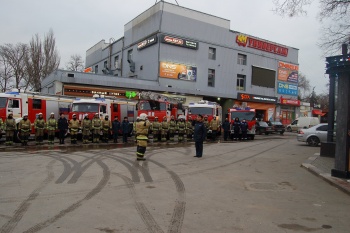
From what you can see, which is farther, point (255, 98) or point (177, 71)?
point (255, 98)

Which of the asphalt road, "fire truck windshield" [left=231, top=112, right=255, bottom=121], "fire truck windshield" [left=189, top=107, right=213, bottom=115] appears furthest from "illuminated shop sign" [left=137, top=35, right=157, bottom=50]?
the asphalt road

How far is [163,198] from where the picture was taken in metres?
6.70

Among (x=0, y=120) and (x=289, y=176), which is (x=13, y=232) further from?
(x=0, y=120)

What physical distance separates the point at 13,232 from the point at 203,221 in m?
2.87

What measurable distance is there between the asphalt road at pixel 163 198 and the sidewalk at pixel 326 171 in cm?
20

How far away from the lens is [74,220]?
16.9 ft

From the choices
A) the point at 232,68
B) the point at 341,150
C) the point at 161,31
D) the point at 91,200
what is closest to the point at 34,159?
the point at 91,200

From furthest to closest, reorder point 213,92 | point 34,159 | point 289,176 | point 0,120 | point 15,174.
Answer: point 213,92 → point 0,120 → point 34,159 → point 289,176 → point 15,174

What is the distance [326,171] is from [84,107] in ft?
47.2

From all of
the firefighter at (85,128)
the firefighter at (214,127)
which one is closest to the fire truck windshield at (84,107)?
the firefighter at (85,128)

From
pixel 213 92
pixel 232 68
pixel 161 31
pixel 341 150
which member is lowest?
pixel 341 150

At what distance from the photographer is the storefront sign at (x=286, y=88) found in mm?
46281

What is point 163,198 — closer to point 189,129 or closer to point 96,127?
point 96,127

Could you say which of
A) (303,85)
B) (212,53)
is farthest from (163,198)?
(303,85)
